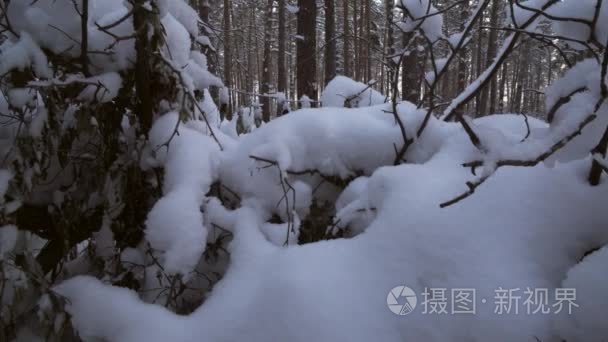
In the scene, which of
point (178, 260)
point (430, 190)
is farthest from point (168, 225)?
point (430, 190)

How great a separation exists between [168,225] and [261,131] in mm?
603

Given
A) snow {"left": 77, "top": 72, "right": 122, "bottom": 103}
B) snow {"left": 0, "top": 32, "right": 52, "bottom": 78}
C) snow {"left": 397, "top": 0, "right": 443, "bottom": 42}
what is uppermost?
snow {"left": 397, "top": 0, "right": 443, "bottom": 42}

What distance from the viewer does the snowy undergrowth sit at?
→ 101 centimetres

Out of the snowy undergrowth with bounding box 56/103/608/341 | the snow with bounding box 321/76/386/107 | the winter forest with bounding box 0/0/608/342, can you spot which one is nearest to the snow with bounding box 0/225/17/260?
the winter forest with bounding box 0/0/608/342

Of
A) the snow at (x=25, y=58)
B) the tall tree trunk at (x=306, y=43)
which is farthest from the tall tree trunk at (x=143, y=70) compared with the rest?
the tall tree trunk at (x=306, y=43)

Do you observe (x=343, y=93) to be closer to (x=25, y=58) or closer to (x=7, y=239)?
(x=25, y=58)

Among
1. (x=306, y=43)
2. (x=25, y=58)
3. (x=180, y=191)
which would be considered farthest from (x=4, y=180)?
(x=306, y=43)

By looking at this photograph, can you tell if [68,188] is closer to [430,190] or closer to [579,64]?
[430,190]

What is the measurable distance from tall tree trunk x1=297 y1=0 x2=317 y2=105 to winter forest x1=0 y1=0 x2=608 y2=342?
105 inches

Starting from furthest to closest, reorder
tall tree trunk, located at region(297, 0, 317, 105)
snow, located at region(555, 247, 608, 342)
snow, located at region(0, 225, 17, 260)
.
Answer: tall tree trunk, located at region(297, 0, 317, 105)
snow, located at region(0, 225, 17, 260)
snow, located at region(555, 247, 608, 342)

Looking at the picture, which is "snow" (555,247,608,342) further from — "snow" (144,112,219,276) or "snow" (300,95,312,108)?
"snow" (300,95,312,108)

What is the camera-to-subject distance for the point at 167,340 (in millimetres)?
1139

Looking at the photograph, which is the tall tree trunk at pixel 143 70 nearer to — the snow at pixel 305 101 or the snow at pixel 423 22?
the snow at pixel 423 22

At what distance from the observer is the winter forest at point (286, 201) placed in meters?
1.02
